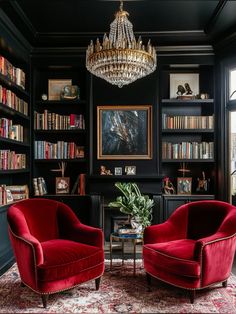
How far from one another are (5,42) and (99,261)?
2924 mm

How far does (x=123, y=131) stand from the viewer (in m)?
4.92

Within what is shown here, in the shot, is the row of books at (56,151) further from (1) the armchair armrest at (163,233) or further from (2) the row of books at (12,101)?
(1) the armchair armrest at (163,233)

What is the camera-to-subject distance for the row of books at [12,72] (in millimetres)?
3884

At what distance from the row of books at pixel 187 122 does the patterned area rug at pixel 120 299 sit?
2381 mm

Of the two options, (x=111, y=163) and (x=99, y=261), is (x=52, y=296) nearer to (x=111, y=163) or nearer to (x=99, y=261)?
(x=99, y=261)

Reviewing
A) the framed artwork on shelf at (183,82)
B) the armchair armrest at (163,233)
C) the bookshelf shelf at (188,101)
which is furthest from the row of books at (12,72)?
the armchair armrest at (163,233)

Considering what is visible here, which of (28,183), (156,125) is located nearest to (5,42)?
(28,183)

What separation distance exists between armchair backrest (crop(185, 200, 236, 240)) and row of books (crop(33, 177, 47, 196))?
2.39 m

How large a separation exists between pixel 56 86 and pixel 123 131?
135cm

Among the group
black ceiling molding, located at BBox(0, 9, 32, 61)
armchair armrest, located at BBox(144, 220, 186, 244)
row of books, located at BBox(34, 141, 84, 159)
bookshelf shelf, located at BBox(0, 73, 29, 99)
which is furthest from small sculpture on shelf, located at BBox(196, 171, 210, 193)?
black ceiling molding, located at BBox(0, 9, 32, 61)

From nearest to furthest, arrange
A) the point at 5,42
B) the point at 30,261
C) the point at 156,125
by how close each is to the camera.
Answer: the point at 30,261 < the point at 5,42 < the point at 156,125

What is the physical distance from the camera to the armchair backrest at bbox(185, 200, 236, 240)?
10.9 feet

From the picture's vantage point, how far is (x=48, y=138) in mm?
5215

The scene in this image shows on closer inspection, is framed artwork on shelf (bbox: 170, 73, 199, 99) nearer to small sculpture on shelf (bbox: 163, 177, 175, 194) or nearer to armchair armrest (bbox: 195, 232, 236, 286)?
small sculpture on shelf (bbox: 163, 177, 175, 194)
